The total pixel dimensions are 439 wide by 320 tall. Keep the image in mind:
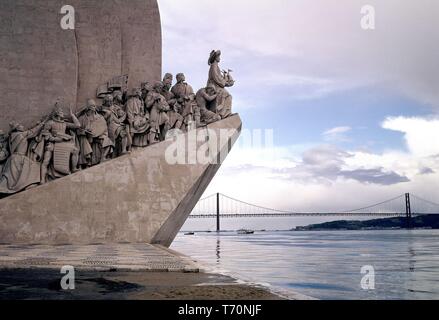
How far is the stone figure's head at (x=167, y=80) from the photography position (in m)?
11.2

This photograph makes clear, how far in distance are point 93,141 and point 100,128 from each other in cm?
29

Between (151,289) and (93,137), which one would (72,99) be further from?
(151,289)

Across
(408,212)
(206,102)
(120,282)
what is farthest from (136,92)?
(408,212)

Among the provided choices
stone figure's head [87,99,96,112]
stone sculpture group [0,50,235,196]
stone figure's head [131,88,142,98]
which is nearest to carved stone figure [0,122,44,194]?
stone sculpture group [0,50,235,196]

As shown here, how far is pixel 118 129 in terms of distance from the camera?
10.3m

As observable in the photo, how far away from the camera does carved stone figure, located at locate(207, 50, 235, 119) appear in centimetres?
1102

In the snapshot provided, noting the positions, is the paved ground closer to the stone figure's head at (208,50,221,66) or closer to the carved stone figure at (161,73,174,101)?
the carved stone figure at (161,73,174,101)

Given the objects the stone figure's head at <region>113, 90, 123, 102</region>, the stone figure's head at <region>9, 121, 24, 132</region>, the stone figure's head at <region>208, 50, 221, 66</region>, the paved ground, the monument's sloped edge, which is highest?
the stone figure's head at <region>208, 50, 221, 66</region>

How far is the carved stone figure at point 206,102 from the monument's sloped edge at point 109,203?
698mm

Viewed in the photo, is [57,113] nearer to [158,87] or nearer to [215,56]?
[158,87]

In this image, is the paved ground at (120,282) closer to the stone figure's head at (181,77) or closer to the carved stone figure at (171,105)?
the carved stone figure at (171,105)

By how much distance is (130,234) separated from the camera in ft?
32.0

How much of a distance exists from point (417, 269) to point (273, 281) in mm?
2497
